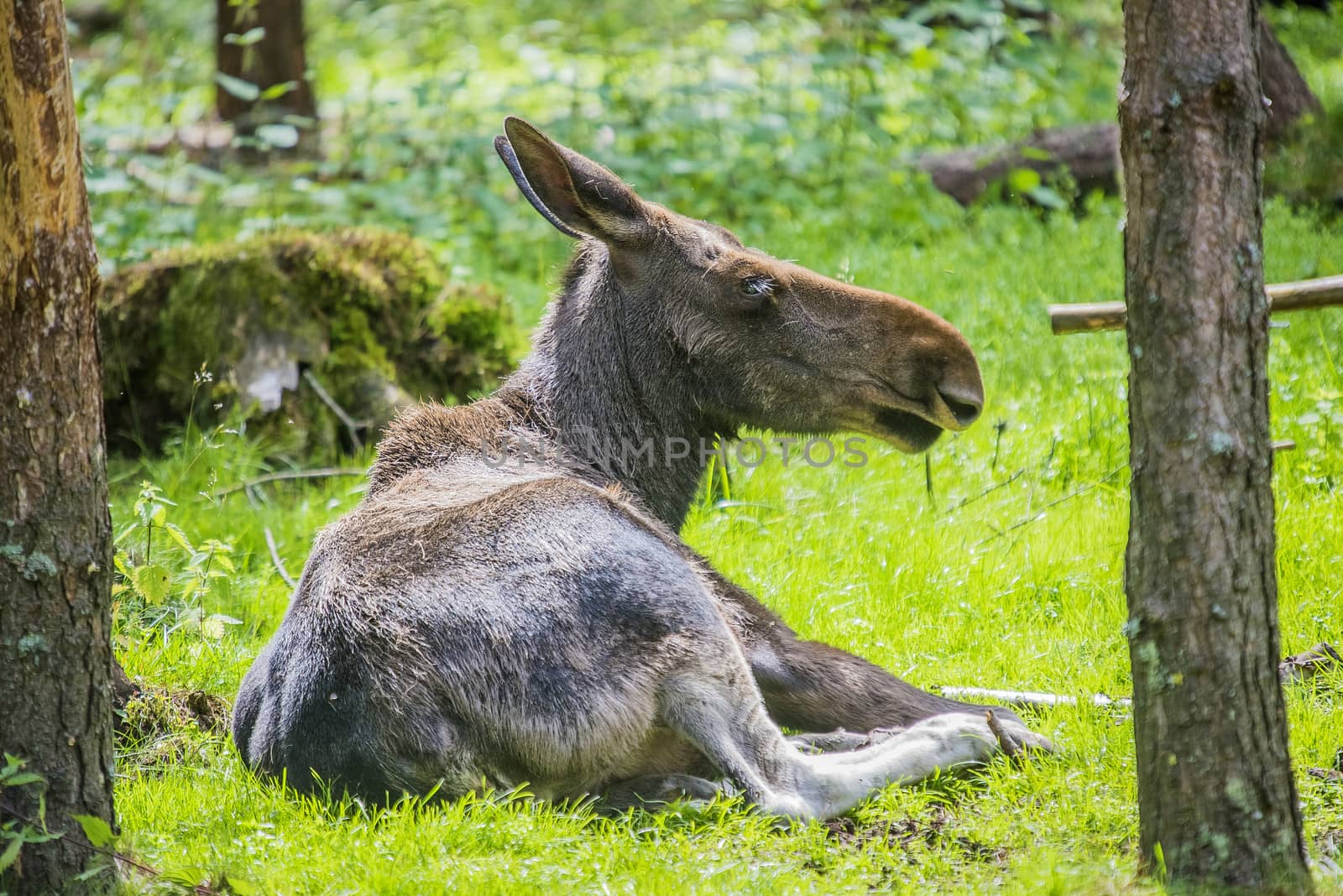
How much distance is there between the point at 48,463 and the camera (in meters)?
3.43

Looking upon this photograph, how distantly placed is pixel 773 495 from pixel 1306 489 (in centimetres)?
253

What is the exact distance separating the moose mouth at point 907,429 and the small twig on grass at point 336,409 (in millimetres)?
3663

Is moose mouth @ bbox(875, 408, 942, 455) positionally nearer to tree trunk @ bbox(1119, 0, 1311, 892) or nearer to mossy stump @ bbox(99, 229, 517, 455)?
tree trunk @ bbox(1119, 0, 1311, 892)

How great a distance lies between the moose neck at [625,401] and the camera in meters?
5.31

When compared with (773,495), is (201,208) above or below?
above

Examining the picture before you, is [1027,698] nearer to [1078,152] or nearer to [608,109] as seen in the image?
[1078,152]

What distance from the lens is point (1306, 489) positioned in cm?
634

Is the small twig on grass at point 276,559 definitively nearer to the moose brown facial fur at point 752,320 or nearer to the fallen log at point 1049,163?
the moose brown facial fur at point 752,320

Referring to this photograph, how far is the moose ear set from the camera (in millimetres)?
5102

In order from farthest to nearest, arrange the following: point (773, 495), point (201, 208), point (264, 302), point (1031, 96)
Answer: point (1031, 96) → point (201, 208) → point (264, 302) → point (773, 495)

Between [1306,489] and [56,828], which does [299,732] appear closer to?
[56,828]

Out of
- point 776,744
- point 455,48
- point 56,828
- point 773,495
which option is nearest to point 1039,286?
point 773,495

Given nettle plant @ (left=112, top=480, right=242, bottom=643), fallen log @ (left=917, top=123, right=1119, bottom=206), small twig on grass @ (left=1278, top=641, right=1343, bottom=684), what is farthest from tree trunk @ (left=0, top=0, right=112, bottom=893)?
fallen log @ (left=917, top=123, right=1119, bottom=206)

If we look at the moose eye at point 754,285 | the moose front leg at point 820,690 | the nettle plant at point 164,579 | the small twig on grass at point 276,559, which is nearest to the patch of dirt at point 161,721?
the nettle plant at point 164,579
